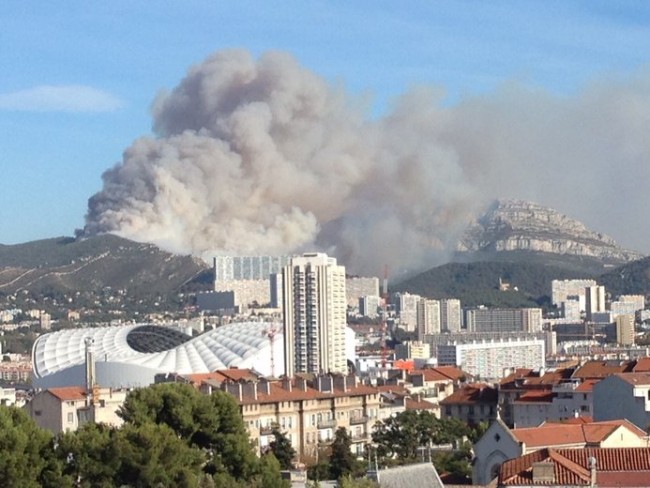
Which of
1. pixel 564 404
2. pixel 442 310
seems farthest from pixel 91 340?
pixel 442 310

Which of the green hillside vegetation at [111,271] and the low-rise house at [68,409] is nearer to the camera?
the low-rise house at [68,409]

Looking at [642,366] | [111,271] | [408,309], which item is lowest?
[642,366]

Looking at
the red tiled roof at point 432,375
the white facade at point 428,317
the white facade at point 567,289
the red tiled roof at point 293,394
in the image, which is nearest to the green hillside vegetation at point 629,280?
the white facade at point 567,289

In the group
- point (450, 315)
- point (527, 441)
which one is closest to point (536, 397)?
point (527, 441)

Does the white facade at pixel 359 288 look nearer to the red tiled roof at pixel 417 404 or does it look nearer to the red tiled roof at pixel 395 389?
the red tiled roof at pixel 395 389

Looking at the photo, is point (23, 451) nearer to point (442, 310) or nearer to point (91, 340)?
point (91, 340)

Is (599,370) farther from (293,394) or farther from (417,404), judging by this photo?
(417,404)
